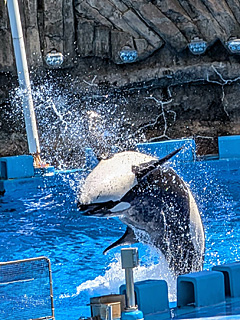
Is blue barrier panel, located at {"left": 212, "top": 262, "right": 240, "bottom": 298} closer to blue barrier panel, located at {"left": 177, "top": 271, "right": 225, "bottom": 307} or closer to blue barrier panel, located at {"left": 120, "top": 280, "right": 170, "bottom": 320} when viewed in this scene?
blue barrier panel, located at {"left": 177, "top": 271, "right": 225, "bottom": 307}

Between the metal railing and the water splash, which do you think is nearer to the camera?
the metal railing

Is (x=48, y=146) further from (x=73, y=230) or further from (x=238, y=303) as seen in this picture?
(x=238, y=303)

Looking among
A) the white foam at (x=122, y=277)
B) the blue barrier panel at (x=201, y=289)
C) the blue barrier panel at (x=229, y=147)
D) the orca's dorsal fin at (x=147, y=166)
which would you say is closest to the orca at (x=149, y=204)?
the orca's dorsal fin at (x=147, y=166)

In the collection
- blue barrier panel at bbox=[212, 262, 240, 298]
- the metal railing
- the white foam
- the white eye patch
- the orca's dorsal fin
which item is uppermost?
the orca's dorsal fin

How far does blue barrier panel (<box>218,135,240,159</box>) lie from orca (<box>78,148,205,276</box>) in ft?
27.5

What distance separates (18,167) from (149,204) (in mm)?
7515

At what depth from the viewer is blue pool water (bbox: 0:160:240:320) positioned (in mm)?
5918

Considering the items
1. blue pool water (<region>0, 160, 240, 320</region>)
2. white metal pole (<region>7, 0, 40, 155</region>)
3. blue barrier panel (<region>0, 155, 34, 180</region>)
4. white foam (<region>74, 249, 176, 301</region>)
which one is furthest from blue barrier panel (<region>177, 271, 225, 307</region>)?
white metal pole (<region>7, 0, 40, 155</region>)

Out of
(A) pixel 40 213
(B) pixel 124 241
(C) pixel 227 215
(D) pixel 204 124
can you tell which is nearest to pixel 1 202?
(A) pixel 40 213

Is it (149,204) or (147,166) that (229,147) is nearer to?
(149,204)

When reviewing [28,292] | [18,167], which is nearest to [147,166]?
[28,292]

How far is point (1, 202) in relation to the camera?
10.9 m

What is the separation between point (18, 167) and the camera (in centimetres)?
1223

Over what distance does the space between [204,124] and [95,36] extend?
11.7 ft
